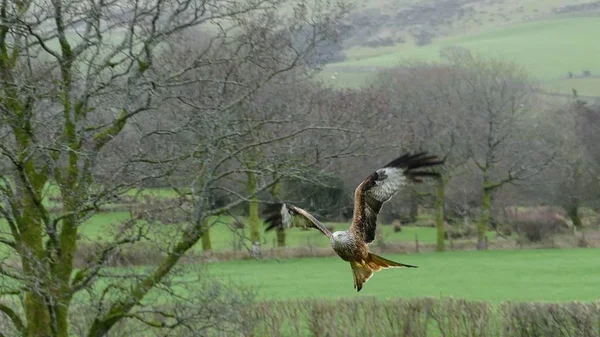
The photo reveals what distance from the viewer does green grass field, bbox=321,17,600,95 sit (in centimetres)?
9681

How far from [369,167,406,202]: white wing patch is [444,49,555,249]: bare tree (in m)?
33.2

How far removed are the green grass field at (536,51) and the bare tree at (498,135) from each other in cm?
3420

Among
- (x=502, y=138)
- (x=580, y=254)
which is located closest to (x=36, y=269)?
(x=580, y=254)

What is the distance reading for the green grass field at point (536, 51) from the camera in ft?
318

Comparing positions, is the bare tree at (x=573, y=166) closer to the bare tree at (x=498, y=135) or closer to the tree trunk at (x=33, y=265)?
the bare tree at (x=498, y=135)

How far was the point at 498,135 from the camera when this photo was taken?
1810 inches

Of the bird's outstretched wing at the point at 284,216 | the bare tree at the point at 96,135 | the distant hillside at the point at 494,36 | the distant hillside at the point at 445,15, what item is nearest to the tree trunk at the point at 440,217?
the bare tree at the point at 96,135

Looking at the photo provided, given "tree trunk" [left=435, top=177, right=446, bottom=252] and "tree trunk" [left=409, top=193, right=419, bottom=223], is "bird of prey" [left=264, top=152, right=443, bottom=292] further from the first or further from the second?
"tree trunk" [left=409, top=193, right=419, bottom=223]

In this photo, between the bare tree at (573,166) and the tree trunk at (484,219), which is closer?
the tree trunk at (484,219)

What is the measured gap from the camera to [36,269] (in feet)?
50.1

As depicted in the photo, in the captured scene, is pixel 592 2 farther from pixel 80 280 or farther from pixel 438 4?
pixel 80 280

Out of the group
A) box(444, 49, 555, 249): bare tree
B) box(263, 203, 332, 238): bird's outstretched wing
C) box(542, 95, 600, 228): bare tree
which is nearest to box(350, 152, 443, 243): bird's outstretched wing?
box(263, 203, 332, 238): bird's outstretched wing

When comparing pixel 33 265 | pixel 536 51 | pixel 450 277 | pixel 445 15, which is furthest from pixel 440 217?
pixel 445 15

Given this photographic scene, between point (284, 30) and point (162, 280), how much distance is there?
683cm
